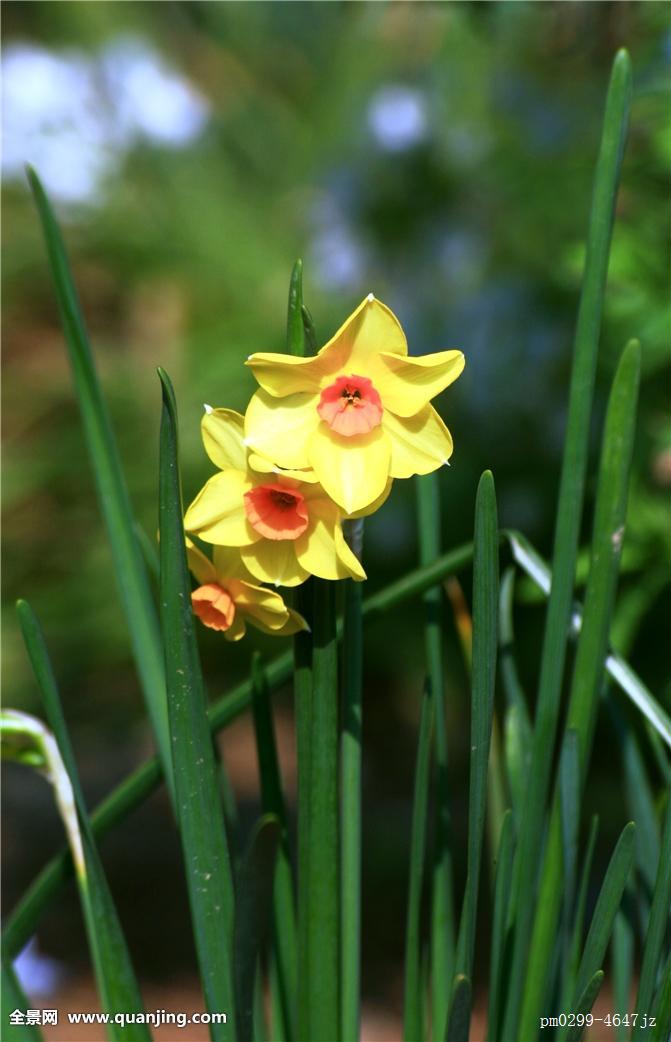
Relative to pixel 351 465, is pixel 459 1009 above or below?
below

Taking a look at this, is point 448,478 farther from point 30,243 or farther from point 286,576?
point 286,576

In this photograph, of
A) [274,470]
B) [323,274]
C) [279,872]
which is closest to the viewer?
[274,470]

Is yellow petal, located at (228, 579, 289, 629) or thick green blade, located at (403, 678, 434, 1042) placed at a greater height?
yellow petal, located at (228, 579, 289, 629)

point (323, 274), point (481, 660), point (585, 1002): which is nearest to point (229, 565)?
point (481, 660)

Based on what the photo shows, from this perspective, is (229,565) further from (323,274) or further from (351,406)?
(323,274)

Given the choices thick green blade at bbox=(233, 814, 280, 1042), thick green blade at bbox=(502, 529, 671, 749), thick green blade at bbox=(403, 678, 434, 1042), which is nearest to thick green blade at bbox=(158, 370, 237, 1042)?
thick green blade at bbox=(233, 814, 280, 1042)

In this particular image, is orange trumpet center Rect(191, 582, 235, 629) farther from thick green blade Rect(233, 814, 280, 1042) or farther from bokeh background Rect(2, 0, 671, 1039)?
bokeh background Rect(2, 0, 671, 1039)
